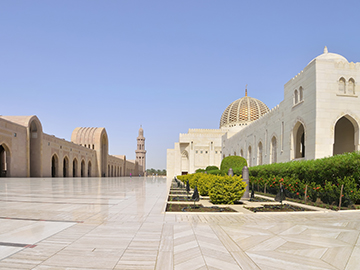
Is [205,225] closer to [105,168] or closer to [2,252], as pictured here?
[2,252]

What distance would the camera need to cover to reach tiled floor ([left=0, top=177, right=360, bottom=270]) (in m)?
2.70

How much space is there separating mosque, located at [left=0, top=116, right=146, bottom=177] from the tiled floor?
21443 mm

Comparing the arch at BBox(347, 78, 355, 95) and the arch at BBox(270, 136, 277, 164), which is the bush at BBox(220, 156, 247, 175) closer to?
the arch at BBox(270, 136, 277, 164)

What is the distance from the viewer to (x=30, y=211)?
5.41 metres

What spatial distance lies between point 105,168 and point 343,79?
42.4 meters

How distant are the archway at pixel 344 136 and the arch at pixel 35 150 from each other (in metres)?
27.4

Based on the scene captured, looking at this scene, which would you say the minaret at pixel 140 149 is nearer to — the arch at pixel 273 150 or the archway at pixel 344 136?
the arch at pixel 273 150

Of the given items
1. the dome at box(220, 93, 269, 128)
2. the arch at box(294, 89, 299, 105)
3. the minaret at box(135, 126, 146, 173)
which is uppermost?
the dome at box(220, 93, 269, 128)

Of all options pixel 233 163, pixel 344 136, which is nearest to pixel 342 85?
pixel 344 136

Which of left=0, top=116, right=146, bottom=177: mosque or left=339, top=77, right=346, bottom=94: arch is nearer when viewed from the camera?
left=339, top=77, right=346, bottom=94: arch

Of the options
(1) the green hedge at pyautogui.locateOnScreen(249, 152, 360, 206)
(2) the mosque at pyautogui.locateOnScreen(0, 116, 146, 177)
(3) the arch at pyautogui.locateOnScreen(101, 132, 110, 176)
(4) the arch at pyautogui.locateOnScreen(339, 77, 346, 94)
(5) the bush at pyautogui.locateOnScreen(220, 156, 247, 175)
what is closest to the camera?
(1) the green hedge at pyautogui.locateOnScreen(249, 152, 360, 206)

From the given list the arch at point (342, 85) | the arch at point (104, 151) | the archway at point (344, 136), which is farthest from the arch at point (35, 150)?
the archway at point (344, 136)

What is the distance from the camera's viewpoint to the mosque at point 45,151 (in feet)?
77.4

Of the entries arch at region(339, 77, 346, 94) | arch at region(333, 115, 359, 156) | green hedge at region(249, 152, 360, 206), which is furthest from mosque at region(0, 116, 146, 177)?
arch at region(333, 115, 359, 156)
